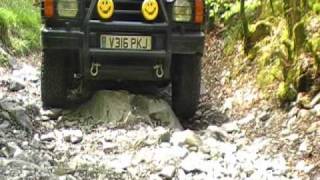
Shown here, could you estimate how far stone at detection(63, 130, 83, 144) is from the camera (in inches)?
224

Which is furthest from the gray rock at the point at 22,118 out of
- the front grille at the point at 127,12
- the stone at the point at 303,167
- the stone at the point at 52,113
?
the stone at the point at 303,167

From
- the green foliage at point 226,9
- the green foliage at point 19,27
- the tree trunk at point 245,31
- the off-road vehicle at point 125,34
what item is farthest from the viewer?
the green foliage at point 19,27

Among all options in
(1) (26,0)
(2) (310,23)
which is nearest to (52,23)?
(2) (310,23)

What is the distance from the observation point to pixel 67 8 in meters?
6.25

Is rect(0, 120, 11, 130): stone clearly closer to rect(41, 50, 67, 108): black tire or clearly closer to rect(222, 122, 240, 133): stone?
rect(41, 50, 67, 108): black tire

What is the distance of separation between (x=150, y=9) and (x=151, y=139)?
1333 millimetres

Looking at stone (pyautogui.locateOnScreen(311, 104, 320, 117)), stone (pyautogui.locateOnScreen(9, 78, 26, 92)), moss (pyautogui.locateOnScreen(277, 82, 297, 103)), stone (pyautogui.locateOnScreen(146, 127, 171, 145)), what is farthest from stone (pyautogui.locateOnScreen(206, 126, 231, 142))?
stone (pyautogui.locateOnScreen(9, 78, 26, 92))

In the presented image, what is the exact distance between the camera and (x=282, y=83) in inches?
255

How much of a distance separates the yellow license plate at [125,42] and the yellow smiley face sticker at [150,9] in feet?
0.65

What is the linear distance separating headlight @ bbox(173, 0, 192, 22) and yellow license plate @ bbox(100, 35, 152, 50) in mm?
335

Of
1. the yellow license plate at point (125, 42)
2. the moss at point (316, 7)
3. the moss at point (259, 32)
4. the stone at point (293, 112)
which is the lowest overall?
the stone at point (293, 112)

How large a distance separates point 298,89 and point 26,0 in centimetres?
946

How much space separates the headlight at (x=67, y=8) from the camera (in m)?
6.24

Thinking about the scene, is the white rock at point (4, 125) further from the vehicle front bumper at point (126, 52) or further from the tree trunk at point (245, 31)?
the tree trunk at point (245, 31)
